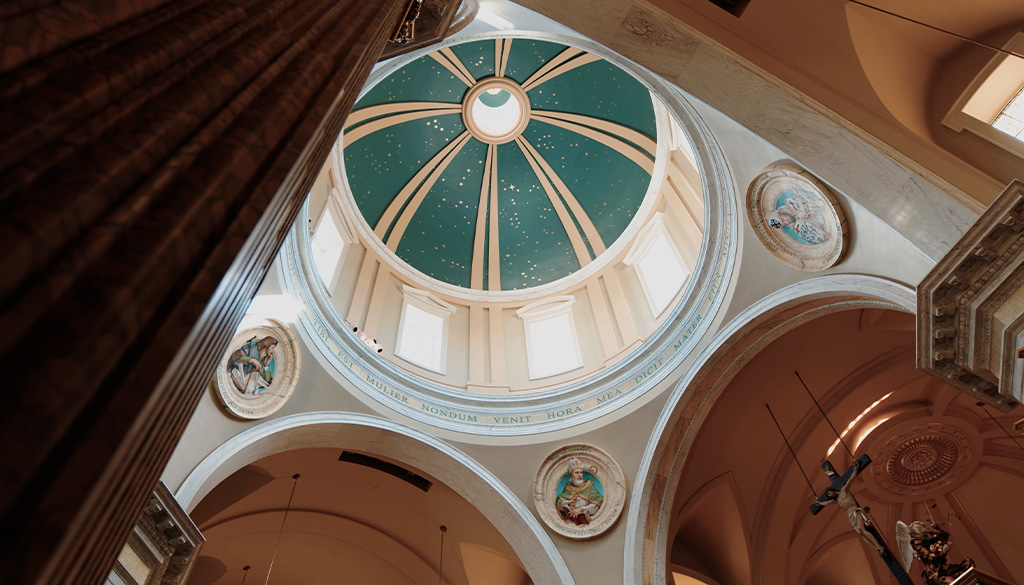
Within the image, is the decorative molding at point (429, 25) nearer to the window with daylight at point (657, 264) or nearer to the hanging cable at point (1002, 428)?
the window with daylight at point (657, 264)

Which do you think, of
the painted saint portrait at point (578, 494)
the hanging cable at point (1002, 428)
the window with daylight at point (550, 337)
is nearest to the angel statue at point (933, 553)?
the painted saint portrait at point (578, 494)

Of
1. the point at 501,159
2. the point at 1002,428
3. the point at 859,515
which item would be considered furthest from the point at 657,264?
the point at 1002,428

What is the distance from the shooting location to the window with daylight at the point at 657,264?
11.1m

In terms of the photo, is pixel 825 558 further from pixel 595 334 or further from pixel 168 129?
pixel 168 129

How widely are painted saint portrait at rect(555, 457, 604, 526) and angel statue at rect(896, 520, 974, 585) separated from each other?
155 inches

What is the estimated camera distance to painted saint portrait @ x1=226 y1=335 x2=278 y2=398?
782 centimetres

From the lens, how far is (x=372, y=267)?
12.1m

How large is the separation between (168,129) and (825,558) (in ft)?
48.9

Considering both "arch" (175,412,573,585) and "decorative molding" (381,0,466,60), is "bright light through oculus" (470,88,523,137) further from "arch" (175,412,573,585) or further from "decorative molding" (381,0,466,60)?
"decorative molding" (381,0,466,60)

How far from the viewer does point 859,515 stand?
7.95 m

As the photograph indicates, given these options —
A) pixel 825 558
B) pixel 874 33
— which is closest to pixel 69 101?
pixel 874 33

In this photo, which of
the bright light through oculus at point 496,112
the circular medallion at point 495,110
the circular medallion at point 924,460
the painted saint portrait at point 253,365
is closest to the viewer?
the painted saint portrait at point 253,365

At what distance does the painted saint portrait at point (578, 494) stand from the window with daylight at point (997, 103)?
21.8ft

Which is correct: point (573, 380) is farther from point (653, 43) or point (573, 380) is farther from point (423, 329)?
point (653, 43)
